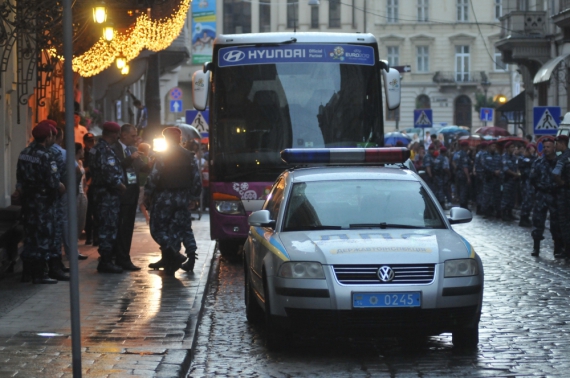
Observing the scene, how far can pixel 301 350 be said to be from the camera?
30.2ft

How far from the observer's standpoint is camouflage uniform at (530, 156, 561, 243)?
17172 millimetres

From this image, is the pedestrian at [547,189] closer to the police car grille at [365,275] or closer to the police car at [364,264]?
the police car at [364,264]

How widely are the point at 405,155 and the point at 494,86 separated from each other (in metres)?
77.6

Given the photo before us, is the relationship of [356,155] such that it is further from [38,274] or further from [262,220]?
[38,274]

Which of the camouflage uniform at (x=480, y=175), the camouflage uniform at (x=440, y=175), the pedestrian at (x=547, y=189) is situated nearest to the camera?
the pedestrian at (x=547, y=189)

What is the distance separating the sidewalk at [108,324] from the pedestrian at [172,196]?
0.40 meters

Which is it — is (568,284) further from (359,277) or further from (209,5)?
(209,5)

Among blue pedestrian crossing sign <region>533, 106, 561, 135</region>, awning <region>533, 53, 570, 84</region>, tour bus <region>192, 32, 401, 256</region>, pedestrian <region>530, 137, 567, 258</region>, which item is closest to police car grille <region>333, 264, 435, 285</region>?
tour bus <region>192, 32, 401, 256</region>

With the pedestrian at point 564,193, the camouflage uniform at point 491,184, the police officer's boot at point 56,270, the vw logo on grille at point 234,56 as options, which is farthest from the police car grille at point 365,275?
the camouflage uniform at point 491,184

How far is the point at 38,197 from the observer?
42.1 ft

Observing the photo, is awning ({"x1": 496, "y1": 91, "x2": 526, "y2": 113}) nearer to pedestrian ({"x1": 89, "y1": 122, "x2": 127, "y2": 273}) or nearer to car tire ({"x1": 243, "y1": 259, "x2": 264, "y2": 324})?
pedestrian ({"x1": 89, "y1": 122, "x2": 127, "y2": 273})

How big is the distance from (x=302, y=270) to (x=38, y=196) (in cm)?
499

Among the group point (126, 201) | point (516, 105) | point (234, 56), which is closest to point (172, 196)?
point (126, 201)

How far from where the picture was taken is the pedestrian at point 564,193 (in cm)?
1672
